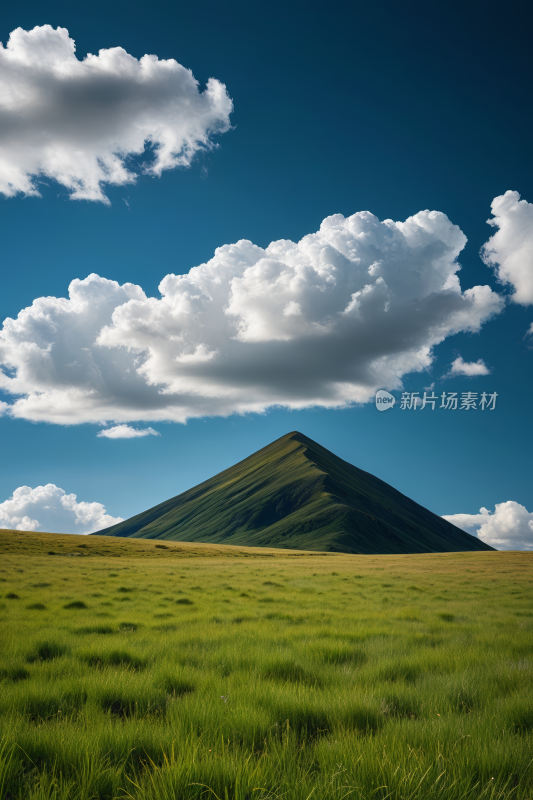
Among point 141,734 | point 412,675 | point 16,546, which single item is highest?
point 141,734

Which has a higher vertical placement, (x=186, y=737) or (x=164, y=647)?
(x=186, y=737)

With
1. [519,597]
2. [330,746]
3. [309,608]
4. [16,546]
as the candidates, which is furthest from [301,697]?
[16,546]

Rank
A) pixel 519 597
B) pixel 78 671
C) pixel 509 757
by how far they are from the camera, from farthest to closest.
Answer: pixel 519 597, pixel 78 671, pixel 509 757

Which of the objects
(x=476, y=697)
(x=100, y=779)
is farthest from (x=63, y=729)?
(x=476, y=697)

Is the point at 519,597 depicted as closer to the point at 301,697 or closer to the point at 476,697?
the point at 476,697

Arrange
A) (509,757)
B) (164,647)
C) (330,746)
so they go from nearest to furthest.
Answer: (509,757), (330,746), (164,647)

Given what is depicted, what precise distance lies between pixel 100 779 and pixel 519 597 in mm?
24295

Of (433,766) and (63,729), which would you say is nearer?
(433,766)

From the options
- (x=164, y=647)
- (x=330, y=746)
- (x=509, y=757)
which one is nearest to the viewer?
(x=509, y=757)

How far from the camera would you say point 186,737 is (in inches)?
165

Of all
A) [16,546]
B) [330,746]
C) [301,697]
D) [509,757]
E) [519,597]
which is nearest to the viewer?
[509,757]

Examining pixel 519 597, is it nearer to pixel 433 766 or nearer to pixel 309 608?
pixel 309 608

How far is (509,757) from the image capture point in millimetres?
3770

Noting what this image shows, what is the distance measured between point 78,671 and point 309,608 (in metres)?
11.0
